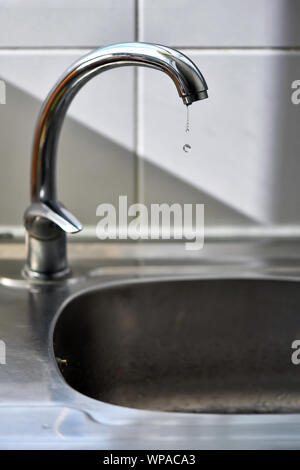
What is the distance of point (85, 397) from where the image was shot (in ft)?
1.51

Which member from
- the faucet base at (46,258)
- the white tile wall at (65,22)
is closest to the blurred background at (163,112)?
the white tile wall at (65,22)

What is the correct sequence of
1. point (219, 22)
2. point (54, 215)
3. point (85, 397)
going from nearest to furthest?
1. point (85, 397)
2. point (54, 215)
3. point (219, 22)

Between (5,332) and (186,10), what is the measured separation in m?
0.40

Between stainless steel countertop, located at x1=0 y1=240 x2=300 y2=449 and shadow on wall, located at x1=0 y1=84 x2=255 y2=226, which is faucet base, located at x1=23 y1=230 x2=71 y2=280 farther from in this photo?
shadow on wall, located at x1=0 y1=84 x2=255 y2=226

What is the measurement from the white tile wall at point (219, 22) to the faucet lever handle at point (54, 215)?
23cm

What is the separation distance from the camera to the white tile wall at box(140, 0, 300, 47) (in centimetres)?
72

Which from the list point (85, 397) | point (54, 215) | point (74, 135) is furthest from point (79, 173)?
point (85, 397)

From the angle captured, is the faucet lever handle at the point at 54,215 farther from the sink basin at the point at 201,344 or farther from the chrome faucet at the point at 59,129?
the sink basin at the point at 201,344

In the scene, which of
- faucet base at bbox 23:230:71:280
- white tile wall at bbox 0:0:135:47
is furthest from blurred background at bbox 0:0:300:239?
faucet base at bbox 23:230:71:280

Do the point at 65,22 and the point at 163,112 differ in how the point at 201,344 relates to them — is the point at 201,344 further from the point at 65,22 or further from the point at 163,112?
the point at 65,22

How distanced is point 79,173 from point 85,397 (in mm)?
360

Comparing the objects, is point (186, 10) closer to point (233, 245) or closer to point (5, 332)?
point (233, 245)

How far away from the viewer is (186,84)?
0.54 meters
